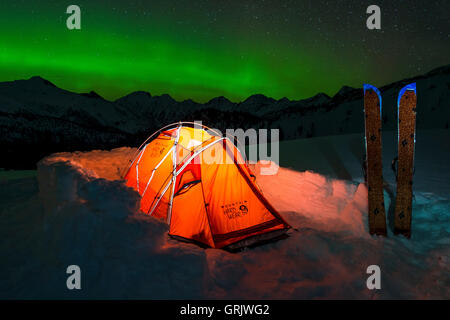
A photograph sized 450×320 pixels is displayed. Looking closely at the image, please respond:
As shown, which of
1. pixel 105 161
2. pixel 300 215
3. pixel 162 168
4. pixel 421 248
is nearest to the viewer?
pixel 421 248

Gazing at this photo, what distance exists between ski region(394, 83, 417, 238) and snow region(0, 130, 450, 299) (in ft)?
1.28

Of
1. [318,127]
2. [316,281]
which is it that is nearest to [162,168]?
[316,281]

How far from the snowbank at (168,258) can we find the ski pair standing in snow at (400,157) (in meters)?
0.38

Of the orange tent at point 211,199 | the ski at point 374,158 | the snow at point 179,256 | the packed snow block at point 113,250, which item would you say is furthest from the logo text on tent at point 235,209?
the ski at point 374,158

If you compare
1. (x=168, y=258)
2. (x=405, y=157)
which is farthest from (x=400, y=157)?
(x=168, y=258)

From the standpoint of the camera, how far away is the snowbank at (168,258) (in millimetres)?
3217

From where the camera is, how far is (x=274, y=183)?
827 cm

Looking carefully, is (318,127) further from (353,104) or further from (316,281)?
A: (316,281)

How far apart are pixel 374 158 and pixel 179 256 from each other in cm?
467

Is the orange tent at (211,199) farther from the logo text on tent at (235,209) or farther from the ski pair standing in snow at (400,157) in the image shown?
the ski pair standing in snow at (400,157)
